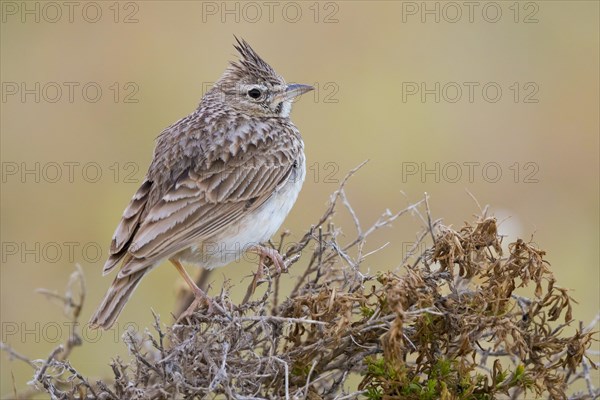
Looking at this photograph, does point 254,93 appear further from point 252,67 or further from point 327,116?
point 327,116

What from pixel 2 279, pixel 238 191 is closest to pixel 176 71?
pixel 2 279

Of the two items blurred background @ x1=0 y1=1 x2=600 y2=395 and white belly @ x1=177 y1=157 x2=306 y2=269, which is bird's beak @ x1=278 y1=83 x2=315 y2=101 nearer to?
white belly @ x1=177 y1=157 x2=306 y2=269

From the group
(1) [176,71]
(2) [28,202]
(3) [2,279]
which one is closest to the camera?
(3) [2,279]

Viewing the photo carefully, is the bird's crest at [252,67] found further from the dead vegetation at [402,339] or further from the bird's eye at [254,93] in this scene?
the dead vegetation at [402,339]

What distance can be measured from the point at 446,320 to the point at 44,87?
927 cm

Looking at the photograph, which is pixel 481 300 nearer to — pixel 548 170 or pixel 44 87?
pixel 548 170

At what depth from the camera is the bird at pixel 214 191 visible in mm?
5801

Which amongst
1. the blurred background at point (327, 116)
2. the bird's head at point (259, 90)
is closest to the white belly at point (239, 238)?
the bird's head at point (259, 90)

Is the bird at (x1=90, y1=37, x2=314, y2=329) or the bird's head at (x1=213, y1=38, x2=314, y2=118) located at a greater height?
the bird's head at (x1=213, y1=38, x2=314, y2=118)

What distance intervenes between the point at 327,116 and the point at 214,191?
690cm

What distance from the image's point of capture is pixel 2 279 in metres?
10.3

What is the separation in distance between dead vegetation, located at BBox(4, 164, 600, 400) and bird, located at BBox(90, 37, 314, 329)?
0.74 m

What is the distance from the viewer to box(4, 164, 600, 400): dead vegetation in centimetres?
447

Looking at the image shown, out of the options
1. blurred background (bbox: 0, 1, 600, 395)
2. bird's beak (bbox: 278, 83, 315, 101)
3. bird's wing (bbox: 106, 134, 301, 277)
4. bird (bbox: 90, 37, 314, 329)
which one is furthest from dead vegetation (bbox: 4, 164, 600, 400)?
blurred background (bbox: 0, 1, 600, 395)
